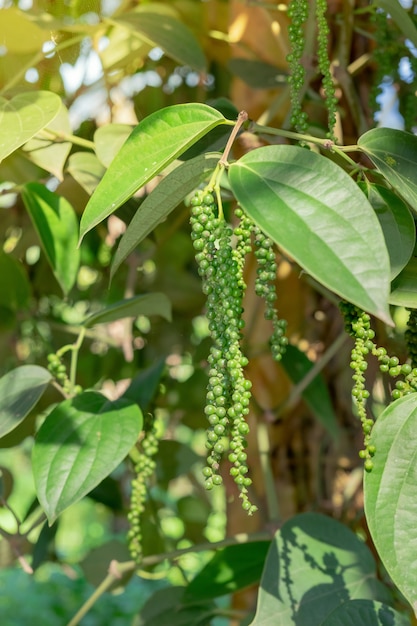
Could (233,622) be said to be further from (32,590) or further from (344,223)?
(32,590)

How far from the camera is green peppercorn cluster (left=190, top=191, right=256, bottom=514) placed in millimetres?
391

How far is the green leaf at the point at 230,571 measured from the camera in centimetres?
72

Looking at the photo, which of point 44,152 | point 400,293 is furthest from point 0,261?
point 400,293

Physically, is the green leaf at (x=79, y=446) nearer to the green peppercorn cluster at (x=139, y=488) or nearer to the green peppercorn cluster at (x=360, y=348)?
the green peppercorn cluster at (x=139, y=488)

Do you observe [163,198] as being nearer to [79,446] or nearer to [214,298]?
Result: [214,298]

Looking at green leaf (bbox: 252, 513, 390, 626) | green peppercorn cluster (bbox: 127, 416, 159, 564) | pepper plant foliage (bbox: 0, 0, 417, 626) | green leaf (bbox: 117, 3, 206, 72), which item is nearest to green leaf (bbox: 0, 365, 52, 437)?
pepper plant foliage (bbox: 0, 0, 417, 626)

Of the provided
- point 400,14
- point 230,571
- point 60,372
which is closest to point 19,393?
point 60,372

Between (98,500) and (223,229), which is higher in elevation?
(223,229)

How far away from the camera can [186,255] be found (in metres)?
1.10

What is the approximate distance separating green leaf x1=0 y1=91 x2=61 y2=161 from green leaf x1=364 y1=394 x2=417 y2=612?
0.93 feet

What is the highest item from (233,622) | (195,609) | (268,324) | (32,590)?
(268,324)

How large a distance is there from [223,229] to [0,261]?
51 cm

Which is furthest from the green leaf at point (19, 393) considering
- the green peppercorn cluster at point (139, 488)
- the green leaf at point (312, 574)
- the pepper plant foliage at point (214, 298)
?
the green leaf at point (312, 574)

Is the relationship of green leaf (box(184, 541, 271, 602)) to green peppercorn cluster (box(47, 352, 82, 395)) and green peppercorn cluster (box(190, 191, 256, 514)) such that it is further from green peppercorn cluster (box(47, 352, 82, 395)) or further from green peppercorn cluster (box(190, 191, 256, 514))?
green peppercorn cluster (box(190, 191, 256, 514))
